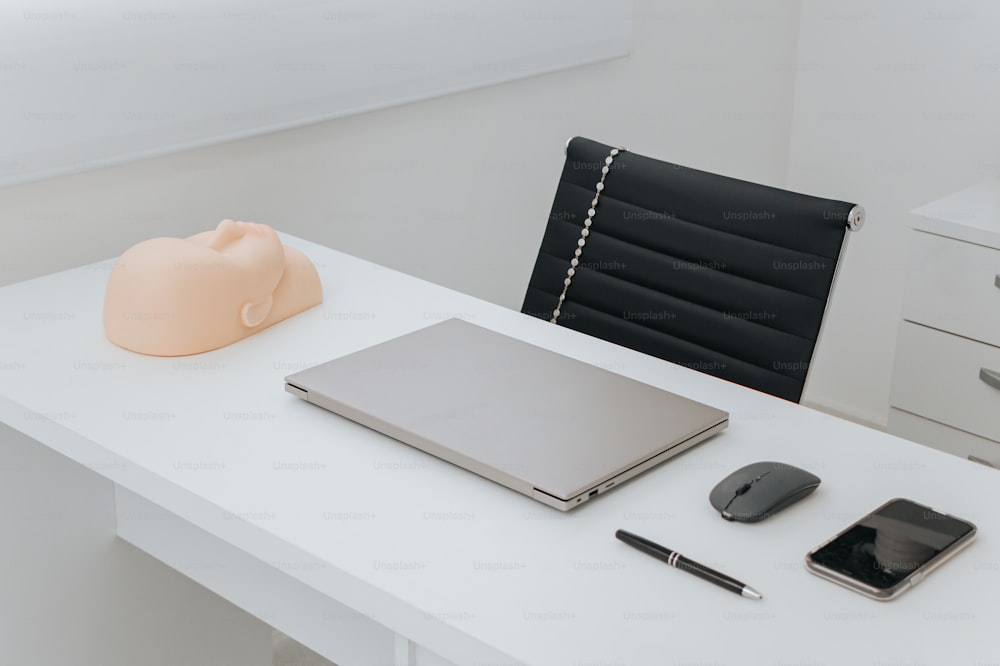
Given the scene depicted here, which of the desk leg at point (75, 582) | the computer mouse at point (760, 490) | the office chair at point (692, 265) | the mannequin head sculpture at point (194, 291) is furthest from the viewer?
the desk leg at point (75, 582)

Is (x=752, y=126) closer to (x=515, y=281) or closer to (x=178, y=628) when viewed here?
(x=515, y=281)

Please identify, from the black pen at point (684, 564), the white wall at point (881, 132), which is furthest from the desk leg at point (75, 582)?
the white wall at point (881, 132)

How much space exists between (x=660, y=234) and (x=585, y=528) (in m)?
0.68

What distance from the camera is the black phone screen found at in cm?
96

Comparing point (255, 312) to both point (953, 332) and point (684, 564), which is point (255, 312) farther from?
point (953, 332)

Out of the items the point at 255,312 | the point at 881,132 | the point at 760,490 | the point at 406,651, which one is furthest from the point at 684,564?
the point at 881,132

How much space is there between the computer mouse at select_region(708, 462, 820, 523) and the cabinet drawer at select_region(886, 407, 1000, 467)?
131 cm

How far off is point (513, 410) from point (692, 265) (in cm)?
48

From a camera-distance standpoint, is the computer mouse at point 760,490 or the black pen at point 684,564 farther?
the computer mouse at point 760,490

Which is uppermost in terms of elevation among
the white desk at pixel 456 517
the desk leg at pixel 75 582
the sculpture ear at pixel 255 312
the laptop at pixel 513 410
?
the sculpture ear at pixel 255 312

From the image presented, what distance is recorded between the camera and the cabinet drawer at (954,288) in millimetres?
2189

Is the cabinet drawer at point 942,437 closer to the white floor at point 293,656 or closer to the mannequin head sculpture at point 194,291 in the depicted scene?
the white floor at point 293,656

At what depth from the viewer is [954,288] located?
2.23 meters

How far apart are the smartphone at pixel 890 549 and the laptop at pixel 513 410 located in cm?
21
